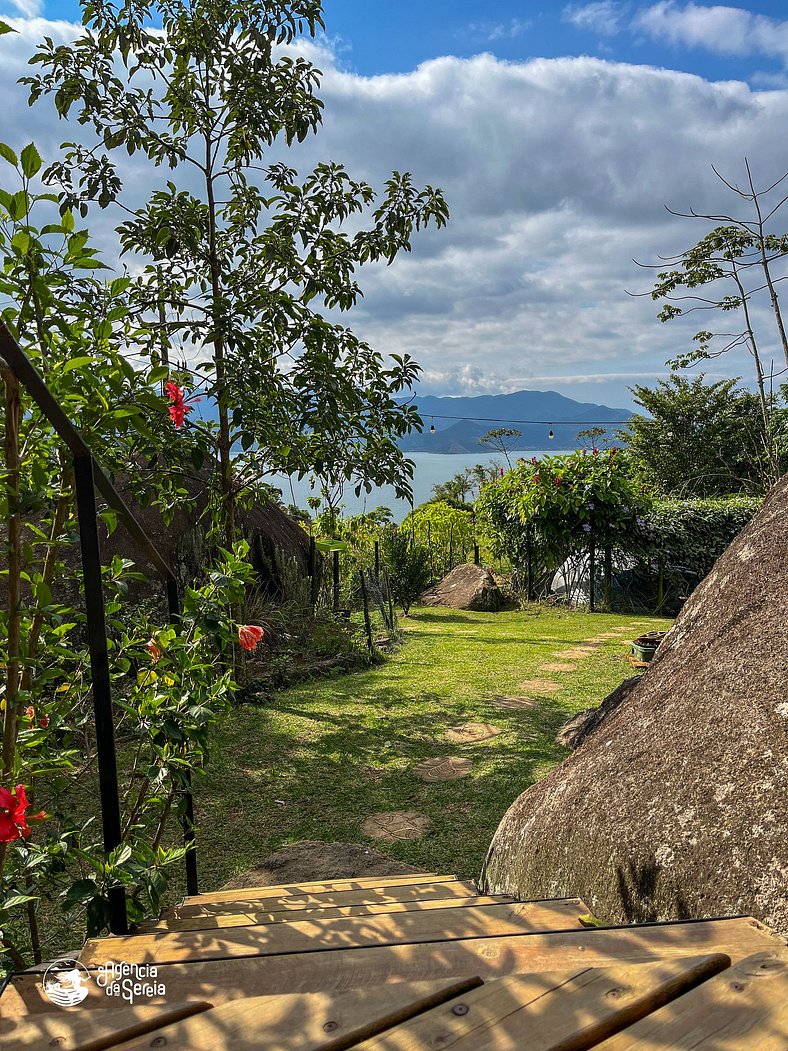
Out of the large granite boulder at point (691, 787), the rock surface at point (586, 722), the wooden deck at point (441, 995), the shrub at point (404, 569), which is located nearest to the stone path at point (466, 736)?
the rock surface at point (586, 722)

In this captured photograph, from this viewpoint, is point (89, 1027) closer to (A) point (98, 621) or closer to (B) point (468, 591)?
(A) point (98, 621)

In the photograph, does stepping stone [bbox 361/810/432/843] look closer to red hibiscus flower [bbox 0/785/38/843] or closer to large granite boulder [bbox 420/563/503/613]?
red hibiscus flower [bbox 0/785/38/843]

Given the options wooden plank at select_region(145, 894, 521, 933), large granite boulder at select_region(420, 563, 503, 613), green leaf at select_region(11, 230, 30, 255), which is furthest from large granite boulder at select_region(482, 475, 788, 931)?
large granite boulder at select_region(420, 563, 503, 613)

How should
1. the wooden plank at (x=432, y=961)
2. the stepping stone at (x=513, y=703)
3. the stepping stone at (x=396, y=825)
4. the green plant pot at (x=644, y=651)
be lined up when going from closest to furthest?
the wooden plank at (x=432, y=961)
the stepping stone at (x=396, y=825)
the stepping stone at (x=513, y=703)
the green plant pot at (x=644, y=651)

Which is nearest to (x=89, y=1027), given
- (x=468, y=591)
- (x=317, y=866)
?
(x=317, y=866)

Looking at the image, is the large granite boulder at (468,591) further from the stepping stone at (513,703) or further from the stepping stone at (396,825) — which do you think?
the stepping stone at (396,825)

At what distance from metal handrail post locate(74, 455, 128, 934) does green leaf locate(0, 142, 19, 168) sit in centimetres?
57

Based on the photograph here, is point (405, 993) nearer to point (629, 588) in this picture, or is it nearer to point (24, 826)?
point (24, 826)

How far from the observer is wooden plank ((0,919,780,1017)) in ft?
3.65

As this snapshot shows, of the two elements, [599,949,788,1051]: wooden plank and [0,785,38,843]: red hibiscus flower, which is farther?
[0,785,38,843]: red hibiscus flower

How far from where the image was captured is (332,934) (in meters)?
1.51

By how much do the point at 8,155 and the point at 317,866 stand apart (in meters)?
2.67

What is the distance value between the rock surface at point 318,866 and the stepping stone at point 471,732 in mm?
1704

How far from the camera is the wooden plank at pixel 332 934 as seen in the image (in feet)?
4.40
